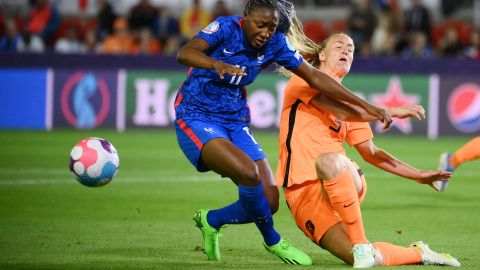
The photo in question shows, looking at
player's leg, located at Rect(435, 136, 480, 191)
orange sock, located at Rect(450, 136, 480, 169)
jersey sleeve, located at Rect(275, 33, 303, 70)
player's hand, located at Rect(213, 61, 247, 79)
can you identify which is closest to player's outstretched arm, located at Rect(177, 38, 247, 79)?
player's hand, located at Rect(213, 61, 247, 79)

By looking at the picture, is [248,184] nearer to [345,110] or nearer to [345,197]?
[345,197]

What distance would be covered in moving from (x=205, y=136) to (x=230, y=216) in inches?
26.6

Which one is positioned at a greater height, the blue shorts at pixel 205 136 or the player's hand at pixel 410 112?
the player's hand at pixel 410 112

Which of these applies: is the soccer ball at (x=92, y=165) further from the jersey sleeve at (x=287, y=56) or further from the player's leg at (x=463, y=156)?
the player's leg at (x=463, y=156)

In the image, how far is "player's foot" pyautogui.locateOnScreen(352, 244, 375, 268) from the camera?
234 inches

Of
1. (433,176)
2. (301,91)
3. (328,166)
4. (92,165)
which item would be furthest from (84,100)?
(328,166)

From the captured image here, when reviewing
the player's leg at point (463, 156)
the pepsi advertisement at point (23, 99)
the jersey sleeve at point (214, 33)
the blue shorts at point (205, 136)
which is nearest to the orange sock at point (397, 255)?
the blue shorts at point (205, 136)

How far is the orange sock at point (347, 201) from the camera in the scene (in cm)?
594

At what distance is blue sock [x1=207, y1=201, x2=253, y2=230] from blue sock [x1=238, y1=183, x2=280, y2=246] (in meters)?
0.25

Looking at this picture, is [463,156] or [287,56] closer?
[287,56]

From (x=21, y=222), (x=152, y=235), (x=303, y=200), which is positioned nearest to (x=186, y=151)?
(x=303, y=200)

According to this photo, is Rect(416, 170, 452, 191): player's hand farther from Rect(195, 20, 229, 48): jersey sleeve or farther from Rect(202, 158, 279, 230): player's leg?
Rect(195, 20, 229, 48): jersey sleeve

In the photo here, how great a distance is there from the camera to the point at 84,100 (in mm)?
17906

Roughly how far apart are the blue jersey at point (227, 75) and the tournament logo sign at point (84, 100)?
1144 centimetres
